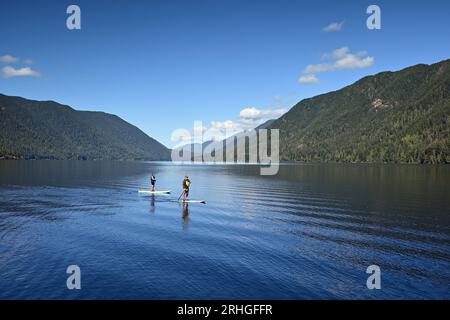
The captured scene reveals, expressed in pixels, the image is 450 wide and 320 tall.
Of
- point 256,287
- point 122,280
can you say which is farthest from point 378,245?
point 122,280

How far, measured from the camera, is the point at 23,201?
52.8m

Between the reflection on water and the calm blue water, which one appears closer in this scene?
the calm blue water

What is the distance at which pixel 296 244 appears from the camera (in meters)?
28.9

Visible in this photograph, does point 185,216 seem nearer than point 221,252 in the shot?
No

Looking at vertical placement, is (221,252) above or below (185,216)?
Answer: below

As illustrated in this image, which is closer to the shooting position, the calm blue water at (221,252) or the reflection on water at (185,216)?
the calm blue water at (221,252)

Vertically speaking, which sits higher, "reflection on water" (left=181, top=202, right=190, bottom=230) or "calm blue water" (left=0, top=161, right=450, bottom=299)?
"reflection on water" (left=181, top=202, right=190, bottom=230)

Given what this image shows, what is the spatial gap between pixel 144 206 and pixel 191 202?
8.41 meters

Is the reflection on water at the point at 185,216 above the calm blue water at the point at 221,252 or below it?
above
